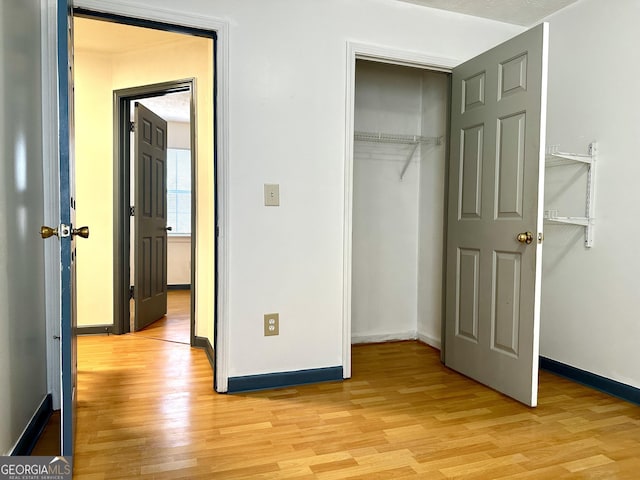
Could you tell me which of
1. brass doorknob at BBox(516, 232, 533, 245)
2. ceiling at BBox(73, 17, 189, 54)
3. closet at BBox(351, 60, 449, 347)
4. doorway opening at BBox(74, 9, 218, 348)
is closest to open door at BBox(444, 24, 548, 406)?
brass doorknob at BBox(516, 232, 533, 245)

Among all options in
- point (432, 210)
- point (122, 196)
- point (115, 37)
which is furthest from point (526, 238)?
point (115, 37)

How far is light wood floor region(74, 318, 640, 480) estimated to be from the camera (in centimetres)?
175

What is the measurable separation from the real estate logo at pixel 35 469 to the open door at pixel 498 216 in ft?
6.96

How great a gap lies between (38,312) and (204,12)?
A: 1724 mm

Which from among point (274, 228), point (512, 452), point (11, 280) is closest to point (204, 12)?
point (274, 228)

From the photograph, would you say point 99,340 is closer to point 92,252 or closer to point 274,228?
point 92,252

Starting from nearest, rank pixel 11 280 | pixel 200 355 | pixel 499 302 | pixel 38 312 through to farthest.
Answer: pixel 11 280
pixel 38 312
pixel 499 302
pixel 200 355

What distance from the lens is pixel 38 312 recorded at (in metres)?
2.09

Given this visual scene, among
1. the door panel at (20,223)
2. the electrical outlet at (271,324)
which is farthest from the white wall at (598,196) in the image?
the door panel at (20,223)

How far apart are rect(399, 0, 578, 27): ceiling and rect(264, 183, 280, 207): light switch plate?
4.73 ft

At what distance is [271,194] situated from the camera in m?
2.56

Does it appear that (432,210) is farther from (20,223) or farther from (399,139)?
(20,223)

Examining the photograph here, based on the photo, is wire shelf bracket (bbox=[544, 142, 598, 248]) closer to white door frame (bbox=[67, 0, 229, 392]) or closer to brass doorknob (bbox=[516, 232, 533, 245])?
brass doorknob (bbox=[516, 232, 533, 245])

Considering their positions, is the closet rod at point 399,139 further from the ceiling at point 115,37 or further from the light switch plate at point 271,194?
the ceiling at point 115,37
